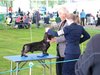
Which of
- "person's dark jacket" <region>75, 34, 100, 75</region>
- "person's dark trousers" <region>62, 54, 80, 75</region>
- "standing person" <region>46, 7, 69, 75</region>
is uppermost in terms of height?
"person's dark jacket" <region>75, 34, 100, 75</region>

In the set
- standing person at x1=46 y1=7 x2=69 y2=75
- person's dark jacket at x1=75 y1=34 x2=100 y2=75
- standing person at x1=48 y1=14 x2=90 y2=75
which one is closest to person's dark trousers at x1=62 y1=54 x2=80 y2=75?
standing person at x1=48 y1=14 x2=90 y2=75

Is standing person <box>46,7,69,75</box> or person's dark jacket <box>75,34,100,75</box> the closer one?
person's dark jacket <box>75,34,100,75</box>

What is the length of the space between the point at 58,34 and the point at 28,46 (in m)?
0.88

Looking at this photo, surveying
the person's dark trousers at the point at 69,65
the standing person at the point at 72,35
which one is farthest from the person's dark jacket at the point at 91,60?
the person's dark trousers at the point at 69,65

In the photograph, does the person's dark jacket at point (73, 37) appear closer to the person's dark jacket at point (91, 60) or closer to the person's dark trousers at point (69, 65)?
the person's dark trousers at point (69, 65)

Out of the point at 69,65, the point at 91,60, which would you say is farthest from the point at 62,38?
the point at 91,60

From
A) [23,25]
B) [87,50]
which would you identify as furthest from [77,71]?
[23,25]

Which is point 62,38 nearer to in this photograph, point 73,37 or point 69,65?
point 73,37

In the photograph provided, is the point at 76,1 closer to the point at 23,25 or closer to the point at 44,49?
the point at 23,25

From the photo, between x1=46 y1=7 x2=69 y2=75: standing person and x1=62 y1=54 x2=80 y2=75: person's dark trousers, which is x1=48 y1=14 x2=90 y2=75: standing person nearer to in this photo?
x1=62 y1=54 x2=80 y2=75: person's dark trousers

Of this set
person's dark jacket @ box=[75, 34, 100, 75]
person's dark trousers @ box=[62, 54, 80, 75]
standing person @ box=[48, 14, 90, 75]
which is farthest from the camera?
person's dark trousers @ box=[62, 54, 80, 75]

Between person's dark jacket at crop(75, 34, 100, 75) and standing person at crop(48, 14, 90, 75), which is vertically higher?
person's dark jacket at crop(75, 34, 100, 75)

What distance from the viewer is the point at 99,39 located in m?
1.99

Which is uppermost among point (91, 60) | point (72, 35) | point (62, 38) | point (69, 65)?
point (91, 60)
